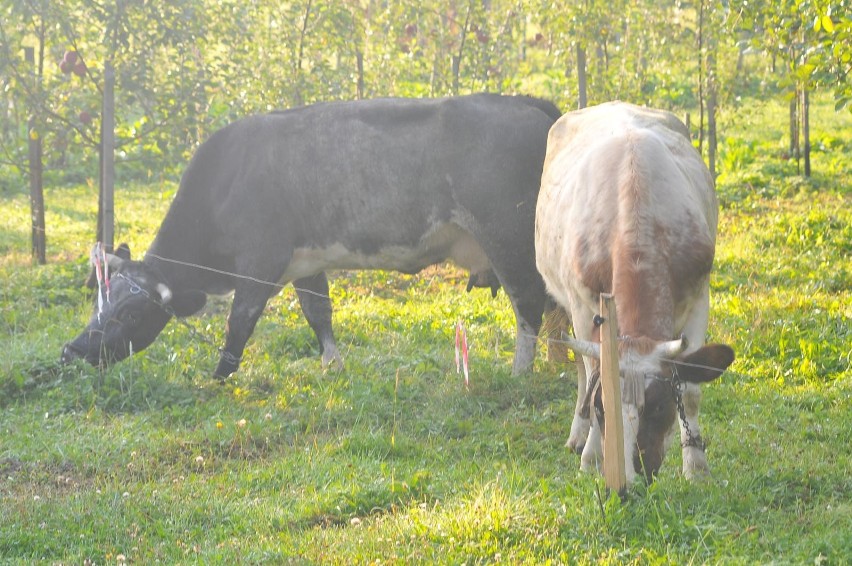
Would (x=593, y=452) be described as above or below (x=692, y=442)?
below

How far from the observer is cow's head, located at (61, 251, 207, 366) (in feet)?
29.2

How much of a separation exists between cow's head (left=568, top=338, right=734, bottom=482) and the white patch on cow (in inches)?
137

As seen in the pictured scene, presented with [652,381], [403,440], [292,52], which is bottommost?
[403,440]

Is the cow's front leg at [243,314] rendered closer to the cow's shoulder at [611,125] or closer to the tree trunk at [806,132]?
the cow's shoulder at [611,125]

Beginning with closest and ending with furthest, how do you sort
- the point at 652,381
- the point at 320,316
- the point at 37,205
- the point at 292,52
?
the point at 652,381
the point at 320,316
the point at 292,52
the point at 37,205

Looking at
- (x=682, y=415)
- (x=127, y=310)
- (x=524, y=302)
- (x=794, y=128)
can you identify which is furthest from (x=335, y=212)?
(x=794, y=128)

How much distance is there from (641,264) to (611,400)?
0.69m

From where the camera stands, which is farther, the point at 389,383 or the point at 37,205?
the point at 37,205

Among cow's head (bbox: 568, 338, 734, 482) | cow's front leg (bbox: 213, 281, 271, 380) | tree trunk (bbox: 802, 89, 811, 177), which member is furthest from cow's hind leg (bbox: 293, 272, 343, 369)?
tree trunk (bbox: 802, 89, 811, 177)

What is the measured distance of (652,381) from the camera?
5.27m

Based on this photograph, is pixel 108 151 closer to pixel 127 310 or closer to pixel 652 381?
pixel 127 310

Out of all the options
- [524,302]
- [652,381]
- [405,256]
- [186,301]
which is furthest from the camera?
[186,301]

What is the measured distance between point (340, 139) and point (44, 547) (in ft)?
14.5

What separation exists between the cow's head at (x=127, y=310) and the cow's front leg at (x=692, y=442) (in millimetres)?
4511
